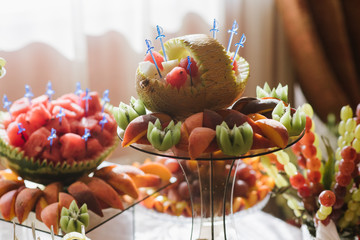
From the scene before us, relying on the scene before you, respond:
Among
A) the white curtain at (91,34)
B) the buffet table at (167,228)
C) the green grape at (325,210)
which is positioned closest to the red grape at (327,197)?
the green grape at (325,210)

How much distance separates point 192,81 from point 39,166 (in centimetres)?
31

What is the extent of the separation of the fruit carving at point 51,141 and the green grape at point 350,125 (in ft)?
1.31

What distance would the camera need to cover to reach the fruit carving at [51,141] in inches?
28.9

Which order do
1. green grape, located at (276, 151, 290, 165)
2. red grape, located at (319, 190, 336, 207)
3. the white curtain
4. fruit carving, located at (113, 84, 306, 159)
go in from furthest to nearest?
the white curtain < green grape, located at (276, 151, 290, 165) < red grape, located at (319, 190, 336, 207) < fruit carving, located at (113, 84, 306, 159)

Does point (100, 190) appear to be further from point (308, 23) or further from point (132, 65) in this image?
point (308, 23)

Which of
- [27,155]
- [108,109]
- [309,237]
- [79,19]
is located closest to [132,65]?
[79,19]

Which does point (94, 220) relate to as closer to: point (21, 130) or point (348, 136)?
point (21, 130)

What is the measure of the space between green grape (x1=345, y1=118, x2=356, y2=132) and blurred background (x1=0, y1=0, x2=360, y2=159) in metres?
0.86

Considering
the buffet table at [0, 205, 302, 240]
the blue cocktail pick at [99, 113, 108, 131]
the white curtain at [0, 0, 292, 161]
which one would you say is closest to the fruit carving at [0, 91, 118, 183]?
the blue cocktail pick at [99, 113, 108, 131]

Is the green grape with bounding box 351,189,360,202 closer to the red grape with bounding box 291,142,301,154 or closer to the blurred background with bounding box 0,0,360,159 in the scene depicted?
the red grape with bounding box 291,142,301,154

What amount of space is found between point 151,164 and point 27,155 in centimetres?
23

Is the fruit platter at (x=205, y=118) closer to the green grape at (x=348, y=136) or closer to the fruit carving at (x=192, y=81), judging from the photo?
the fruit carving at (x=192, y=81)

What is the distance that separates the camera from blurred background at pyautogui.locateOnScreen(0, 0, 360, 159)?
1.27 m

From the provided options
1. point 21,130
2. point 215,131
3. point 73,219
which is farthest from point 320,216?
point 21,130
